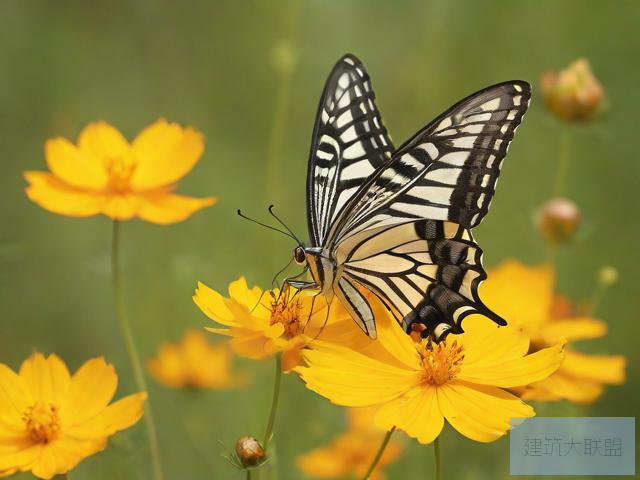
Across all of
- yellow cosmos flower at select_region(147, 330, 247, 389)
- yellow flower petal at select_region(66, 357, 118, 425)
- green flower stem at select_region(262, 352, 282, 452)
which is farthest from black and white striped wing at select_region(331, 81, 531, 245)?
yellow cosmos flower at select_region(147, 330, 247, 389)

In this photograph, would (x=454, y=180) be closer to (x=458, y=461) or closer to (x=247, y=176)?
(x=458, y=461)

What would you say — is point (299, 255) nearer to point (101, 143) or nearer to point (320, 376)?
point (320, 376)

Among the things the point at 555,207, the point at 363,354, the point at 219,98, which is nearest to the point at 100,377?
the point at 363,354

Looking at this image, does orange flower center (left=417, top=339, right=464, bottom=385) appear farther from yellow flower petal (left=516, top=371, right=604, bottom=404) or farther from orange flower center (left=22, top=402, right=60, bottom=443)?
orange flower center (left=22, top=402, right=60, bottom=443)

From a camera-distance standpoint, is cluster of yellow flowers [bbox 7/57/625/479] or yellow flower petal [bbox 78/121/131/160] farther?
yellow flower petal [bbox 78/121/131/160]

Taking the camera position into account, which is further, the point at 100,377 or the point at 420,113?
the point at 420,113

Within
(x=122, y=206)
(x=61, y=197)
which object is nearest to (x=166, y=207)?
(x=122, y=206)
